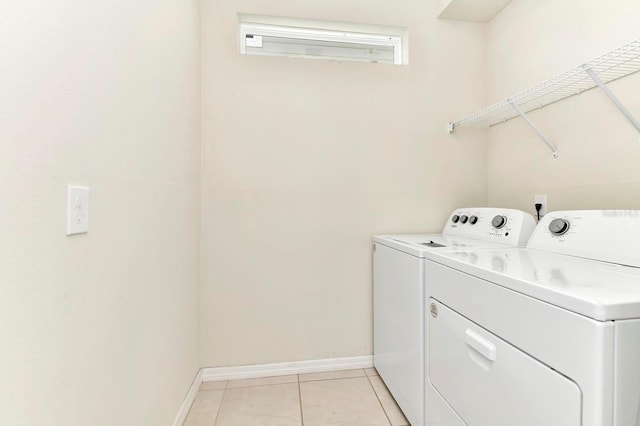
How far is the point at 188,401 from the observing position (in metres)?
1.53

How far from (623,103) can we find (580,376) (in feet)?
4.04

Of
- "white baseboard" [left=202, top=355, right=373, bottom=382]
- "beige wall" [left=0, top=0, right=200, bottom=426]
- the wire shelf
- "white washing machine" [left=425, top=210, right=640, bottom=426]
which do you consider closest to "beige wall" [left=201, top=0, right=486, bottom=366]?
"white baseboard" [left=202, top=355, right=373, bottom=382]

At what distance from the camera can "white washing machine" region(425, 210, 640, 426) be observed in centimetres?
58

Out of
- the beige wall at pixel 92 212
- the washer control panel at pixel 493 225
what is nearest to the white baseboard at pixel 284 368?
the beige wall at pixel 92 212

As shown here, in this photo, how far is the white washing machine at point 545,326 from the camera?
58 cm

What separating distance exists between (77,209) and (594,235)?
159cm

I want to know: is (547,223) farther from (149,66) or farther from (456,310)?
(149,66)

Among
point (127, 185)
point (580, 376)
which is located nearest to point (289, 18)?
point (127, 185)

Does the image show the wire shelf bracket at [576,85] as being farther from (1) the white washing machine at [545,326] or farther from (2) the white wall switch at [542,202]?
(1) the white washing machine at [545,326]

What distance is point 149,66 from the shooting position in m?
1.08

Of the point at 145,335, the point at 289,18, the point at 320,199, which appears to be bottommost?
the point at 145,335

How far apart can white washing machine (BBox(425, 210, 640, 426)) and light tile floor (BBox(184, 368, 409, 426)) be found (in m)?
0.52

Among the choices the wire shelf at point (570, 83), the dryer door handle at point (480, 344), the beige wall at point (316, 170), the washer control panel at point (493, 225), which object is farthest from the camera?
the beige wall at point (316, 170)

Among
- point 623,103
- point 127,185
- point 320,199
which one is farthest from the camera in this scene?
point 320,199
